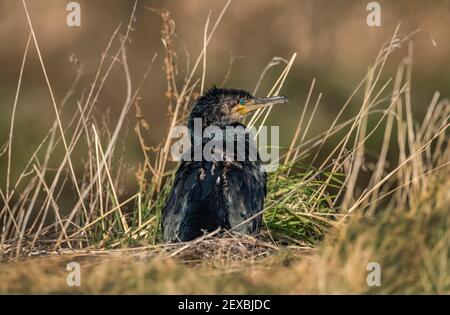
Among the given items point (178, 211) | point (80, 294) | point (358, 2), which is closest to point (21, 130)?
point (358, 2)

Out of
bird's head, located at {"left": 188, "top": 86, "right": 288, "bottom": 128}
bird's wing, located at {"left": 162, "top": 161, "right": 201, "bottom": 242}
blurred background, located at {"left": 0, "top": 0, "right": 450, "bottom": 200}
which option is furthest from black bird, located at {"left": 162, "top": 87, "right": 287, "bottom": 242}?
blurred background, located at {"left": 0, "top": 0, "right": 450, "bottom": 200}

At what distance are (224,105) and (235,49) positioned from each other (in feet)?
21.2

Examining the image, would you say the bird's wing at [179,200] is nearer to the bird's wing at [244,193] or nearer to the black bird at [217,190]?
the black bird at [217,190]

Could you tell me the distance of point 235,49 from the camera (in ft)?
44.2

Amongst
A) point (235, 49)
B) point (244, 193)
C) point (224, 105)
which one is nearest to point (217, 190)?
point (244, 193)

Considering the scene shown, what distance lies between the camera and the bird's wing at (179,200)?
6.18 metres

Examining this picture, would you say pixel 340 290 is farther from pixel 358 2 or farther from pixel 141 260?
pixel 358 2

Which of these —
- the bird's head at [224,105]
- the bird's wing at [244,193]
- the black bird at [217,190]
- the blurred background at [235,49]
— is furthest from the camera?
the blurred background at [235,49]

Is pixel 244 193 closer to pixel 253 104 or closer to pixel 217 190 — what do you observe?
pixel 217 190

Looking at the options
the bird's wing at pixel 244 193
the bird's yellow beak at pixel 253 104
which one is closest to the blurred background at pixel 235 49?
the bird's yellow beak at pixel 253 104

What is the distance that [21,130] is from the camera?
11.9 m

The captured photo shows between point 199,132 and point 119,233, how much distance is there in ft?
3.08

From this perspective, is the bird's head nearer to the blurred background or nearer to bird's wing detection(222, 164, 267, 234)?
bird's wing detection(222, 164, 267, 234)

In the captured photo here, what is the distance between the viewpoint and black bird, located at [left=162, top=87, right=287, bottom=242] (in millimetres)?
6105
